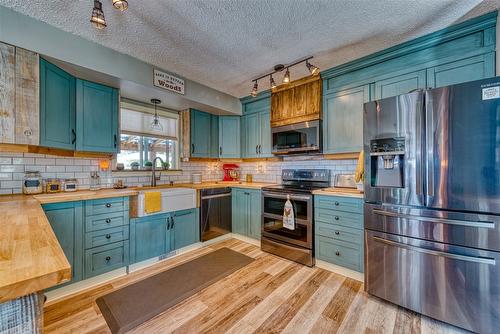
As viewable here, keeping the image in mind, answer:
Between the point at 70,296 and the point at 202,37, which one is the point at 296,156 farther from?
the point at 70,296

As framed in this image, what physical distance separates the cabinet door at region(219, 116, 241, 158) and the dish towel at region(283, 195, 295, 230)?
157 cm

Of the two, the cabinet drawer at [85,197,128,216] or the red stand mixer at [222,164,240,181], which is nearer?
the cabinet drawer at [85,197,128,216]

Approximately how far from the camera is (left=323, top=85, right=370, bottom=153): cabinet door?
259cm

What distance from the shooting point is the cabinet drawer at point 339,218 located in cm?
227

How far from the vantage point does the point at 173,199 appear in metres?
2.82

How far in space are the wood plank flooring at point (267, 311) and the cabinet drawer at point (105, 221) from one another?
609 mm

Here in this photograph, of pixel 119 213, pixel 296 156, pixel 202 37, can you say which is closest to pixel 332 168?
pixel 296 156

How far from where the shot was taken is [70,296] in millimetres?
2004

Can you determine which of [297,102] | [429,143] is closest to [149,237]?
[297,102]

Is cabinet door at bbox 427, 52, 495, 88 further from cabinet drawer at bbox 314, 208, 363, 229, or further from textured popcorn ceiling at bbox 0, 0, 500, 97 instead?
cabinet drawer at bbox 314, 208, 363, 229

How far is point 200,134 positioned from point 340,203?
252cm

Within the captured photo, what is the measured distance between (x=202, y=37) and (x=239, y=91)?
4.98 feet

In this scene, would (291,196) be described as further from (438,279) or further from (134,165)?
(134,165)

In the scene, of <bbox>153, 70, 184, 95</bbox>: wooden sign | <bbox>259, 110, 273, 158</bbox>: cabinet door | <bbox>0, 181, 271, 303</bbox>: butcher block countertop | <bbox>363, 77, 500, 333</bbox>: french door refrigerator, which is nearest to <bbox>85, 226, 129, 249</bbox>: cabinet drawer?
<bbox>0, 181, 271, 303</bbox>: butcher block countertop
